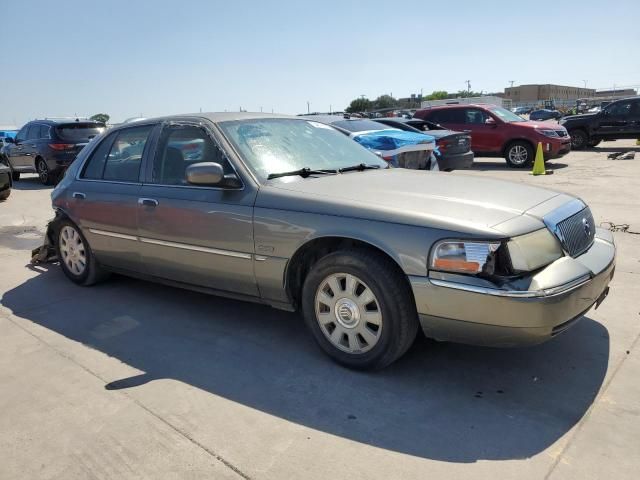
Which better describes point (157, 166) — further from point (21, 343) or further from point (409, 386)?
point (409, 386)

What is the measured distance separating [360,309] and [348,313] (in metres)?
0.09

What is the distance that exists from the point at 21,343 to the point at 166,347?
1175 millimetres

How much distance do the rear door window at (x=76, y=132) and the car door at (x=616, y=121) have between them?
15.6 metres

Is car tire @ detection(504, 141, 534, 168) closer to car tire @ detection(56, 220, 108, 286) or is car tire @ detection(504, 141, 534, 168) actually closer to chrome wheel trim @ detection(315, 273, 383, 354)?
car tire @ detection(56, 220, 108, 286)

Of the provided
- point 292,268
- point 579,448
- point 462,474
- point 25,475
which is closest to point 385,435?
point 462,474

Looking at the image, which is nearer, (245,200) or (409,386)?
(409,386)

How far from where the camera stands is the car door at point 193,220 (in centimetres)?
365

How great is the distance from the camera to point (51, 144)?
43.6 ft

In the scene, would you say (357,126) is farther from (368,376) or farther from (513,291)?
(513,291)

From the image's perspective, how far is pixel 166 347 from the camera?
3.82 metres

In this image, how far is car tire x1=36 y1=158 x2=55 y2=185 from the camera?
44.9 ft

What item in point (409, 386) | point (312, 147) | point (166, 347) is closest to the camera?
point (409, 386)

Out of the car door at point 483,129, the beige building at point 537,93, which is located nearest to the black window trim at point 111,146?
the car door at point 483,129

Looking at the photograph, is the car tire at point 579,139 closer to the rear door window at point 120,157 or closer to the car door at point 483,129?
the car door at point 483,129
